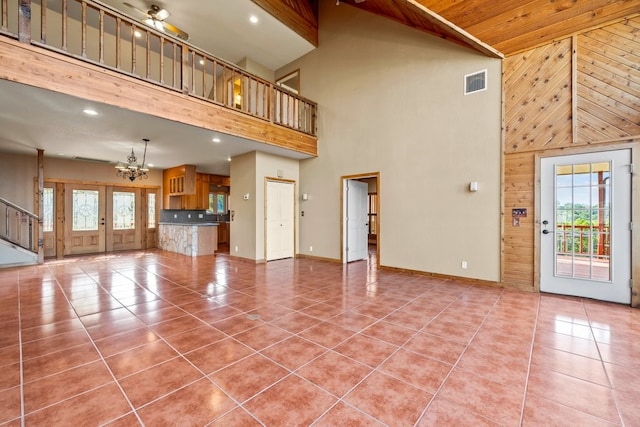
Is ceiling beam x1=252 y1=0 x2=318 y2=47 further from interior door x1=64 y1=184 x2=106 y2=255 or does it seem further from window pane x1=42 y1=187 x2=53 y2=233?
window pane x1=42 y1=187 x2=53 y2=233

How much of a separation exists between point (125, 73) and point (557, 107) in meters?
6.11

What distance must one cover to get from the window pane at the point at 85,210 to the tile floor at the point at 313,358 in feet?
14.7

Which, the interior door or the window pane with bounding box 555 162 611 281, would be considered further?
the interior door

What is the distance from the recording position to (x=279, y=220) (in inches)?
277

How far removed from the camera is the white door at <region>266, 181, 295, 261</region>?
22.4 feet

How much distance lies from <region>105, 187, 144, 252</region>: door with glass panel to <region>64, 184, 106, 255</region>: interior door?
0.57 ft

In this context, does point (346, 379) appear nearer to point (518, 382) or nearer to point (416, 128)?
point (518, 382)

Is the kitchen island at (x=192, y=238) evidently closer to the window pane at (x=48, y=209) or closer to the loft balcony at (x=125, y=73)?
the window pane at (x=48, y=209)

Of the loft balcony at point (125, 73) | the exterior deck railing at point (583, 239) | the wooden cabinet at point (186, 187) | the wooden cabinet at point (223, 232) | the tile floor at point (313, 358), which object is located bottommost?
the tile floor at point (313, 358)

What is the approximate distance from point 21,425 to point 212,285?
301cm

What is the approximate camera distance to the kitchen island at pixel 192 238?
771 cm

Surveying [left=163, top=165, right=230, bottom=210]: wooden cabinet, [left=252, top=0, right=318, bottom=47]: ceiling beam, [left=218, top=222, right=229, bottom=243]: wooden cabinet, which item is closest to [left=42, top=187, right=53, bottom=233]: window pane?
[left=163, top=165, right=230, bottom=210]: wooden cabinet

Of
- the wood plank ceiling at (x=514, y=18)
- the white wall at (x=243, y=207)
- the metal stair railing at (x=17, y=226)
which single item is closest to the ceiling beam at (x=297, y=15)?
the wood plank ceiling at (x=514, y=18)

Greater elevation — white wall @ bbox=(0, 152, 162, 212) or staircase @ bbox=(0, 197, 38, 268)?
white wall @ bbox=(0, 152, 162, 212)
